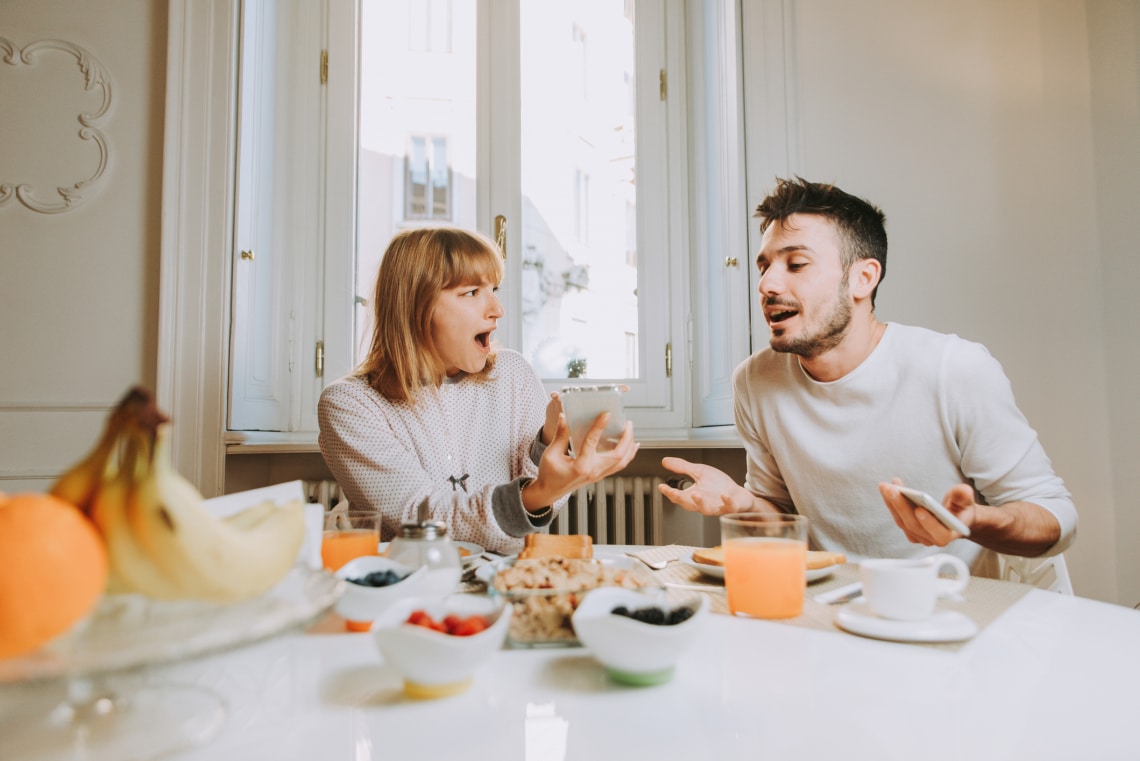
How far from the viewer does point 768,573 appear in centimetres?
87

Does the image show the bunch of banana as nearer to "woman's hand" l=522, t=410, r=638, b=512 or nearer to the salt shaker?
the salt shaker

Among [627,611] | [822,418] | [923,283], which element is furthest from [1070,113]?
[627,611]

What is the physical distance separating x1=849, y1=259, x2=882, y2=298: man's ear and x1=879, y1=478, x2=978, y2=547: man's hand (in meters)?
0.61

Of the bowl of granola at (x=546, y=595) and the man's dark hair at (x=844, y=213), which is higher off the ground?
the man's dark hair at (x=844, y=213)

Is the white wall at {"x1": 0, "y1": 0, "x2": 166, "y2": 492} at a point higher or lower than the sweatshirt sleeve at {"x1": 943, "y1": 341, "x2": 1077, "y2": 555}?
higher

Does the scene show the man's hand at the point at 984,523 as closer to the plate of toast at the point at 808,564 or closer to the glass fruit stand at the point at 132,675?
the plate of toast at the point at 808,564

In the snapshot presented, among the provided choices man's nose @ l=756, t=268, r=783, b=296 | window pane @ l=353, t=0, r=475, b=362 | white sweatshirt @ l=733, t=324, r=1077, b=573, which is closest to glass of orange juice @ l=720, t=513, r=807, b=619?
white sweatshirt @ l=733, t=324, r=1077, b=573

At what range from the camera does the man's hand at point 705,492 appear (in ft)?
4.32

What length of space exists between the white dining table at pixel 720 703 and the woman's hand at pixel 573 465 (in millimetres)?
548

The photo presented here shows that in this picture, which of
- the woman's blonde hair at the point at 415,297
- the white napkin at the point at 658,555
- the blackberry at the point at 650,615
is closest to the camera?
the blackberry at the point at 650,615

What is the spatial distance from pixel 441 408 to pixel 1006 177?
6.69 feet

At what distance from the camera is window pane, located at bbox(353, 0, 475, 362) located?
9.14 feet

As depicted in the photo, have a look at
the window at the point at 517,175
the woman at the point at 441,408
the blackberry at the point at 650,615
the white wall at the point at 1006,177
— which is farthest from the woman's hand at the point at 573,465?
the white wall at the point at 1006,177

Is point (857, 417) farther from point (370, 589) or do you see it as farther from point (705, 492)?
point (370, 589)
